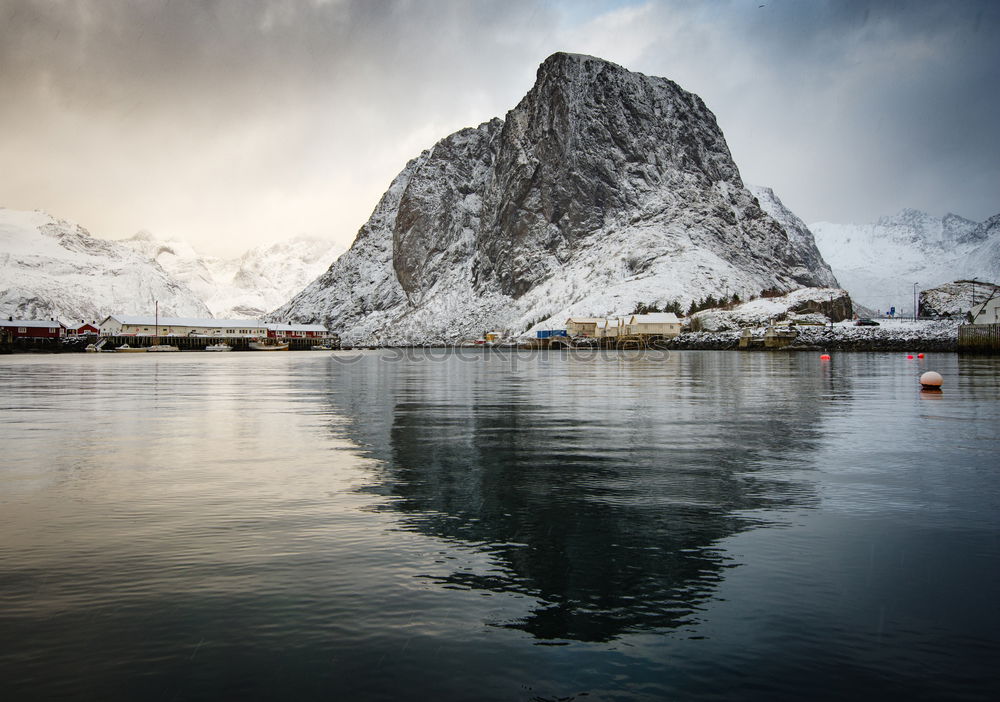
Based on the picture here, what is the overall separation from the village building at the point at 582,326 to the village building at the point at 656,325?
13.6 m

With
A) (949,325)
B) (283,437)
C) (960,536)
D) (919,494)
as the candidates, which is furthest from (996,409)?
(949,325)

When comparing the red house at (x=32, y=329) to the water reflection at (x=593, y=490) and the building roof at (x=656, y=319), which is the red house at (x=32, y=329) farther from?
the water reflection at (x=593, y=490)

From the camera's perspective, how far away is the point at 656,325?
161 meters

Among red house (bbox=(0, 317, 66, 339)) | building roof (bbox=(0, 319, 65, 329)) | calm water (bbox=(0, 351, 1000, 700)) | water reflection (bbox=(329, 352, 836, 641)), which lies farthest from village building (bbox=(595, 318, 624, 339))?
calm water (bbox=(0, 351, 1000, 700))

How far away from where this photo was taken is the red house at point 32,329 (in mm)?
164875

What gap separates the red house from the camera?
16488cm

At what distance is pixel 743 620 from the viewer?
697 centimetres

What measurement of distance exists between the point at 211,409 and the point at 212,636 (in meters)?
23.7

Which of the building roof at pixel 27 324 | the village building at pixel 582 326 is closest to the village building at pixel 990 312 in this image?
the village building at pixel 582 326

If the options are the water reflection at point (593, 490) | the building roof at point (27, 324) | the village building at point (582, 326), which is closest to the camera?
the water reflection at point (593, 490)

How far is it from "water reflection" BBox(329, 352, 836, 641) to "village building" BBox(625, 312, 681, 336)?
131 m

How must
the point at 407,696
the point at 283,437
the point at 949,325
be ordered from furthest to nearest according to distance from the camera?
the point at 949,325
the point at 283,437
the point at 407,696

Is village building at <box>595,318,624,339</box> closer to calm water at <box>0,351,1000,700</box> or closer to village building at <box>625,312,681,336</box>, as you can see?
village building at <box>625,312,681,336</box>

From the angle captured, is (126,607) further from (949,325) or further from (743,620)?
(949,325)
